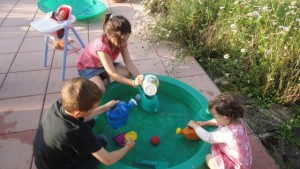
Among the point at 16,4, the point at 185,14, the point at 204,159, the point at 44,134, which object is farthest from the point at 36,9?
the point at 204,159

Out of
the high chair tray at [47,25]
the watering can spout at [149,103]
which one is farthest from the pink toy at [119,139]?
the high chair tray at [47,25]

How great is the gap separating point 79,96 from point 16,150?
117 cm

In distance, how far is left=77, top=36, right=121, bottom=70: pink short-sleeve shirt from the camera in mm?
2586

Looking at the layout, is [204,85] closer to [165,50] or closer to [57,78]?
[165,50]

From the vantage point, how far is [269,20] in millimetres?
3068

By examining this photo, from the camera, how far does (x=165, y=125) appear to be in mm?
2697

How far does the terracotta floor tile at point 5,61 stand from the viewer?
3.38 m

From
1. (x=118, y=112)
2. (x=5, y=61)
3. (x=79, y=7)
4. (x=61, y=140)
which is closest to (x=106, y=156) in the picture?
(x=61, y=140)

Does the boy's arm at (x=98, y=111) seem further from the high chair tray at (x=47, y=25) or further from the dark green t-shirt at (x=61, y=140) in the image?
the high chair tray at (x=47, y=25)

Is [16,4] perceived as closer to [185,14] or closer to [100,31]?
[100,31]

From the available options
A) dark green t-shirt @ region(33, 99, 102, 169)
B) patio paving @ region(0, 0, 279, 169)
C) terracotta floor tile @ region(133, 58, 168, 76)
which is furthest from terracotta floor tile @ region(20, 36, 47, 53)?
dark green t-shirt @ region(33, 99, 102, 169)

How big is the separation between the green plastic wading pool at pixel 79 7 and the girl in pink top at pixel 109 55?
6.55ft

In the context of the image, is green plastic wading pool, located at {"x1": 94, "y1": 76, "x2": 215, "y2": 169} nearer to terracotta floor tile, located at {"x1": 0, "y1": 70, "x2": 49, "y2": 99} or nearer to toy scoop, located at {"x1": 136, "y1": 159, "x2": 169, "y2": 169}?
toy scoop, located at {"x1": 136, "y1": 159, "x2": 169, "y2": 169}

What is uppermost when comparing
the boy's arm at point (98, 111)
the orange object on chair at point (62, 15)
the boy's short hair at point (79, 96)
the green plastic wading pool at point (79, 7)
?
the boy's short hair at point (79, 96)
